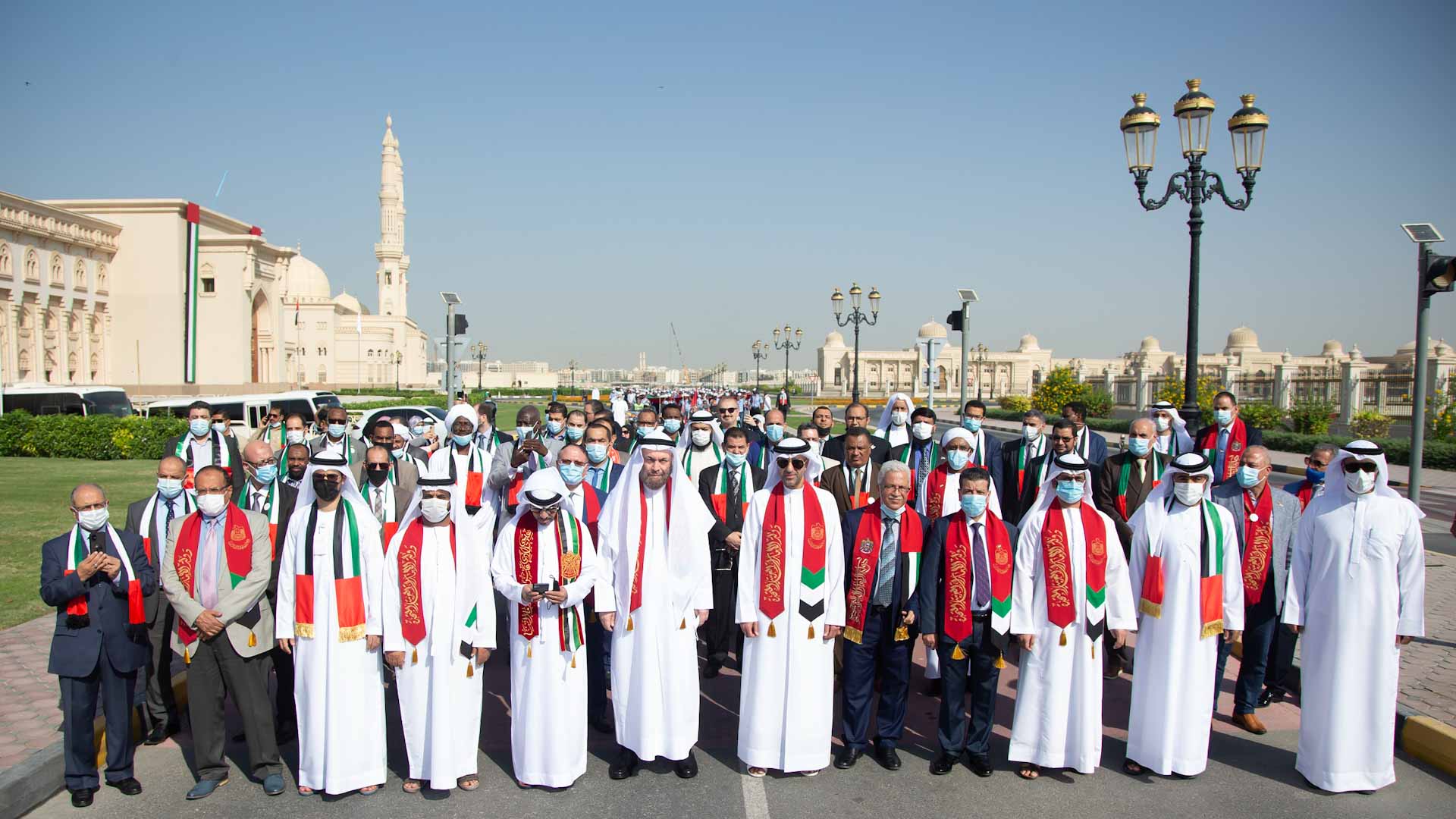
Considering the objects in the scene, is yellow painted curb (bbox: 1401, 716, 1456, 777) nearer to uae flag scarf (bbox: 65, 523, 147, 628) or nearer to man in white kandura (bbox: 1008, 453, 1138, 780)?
man in white kandura (bbox: 1008, 453, 1138, 780)

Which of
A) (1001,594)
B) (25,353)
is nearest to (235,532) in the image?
(1001,594)

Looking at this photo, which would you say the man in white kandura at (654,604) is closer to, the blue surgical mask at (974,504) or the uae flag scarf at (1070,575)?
the blue surgical mask at (974,504)

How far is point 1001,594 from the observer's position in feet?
16.2

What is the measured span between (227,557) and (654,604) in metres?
2.24

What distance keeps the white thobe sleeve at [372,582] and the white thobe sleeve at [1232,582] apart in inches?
175

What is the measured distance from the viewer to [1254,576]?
18.7ft

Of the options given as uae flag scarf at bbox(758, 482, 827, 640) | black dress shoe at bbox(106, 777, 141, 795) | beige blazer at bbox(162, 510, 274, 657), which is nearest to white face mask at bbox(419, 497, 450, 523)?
beige blazer at bbox(162, 510, 274, 657)

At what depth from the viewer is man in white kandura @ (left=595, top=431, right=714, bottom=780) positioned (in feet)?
16.4

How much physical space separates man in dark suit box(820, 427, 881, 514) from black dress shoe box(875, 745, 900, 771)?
1.81 meters

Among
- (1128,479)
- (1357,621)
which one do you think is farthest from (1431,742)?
(1128,479)

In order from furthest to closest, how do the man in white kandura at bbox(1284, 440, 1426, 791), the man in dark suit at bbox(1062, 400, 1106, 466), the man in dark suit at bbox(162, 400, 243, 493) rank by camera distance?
→ 1. the man in dark suit at bbox(162, 400, 243, 493)
2. the man in dark suit at bbox(1062, 400, 1106, 466)
3. the man in white kandura at bbox(1284, 440, 1426, 791)

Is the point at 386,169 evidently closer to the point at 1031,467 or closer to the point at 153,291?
the point at 153,291

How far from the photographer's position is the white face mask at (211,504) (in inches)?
191

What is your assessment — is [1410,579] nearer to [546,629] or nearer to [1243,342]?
[546,629]
